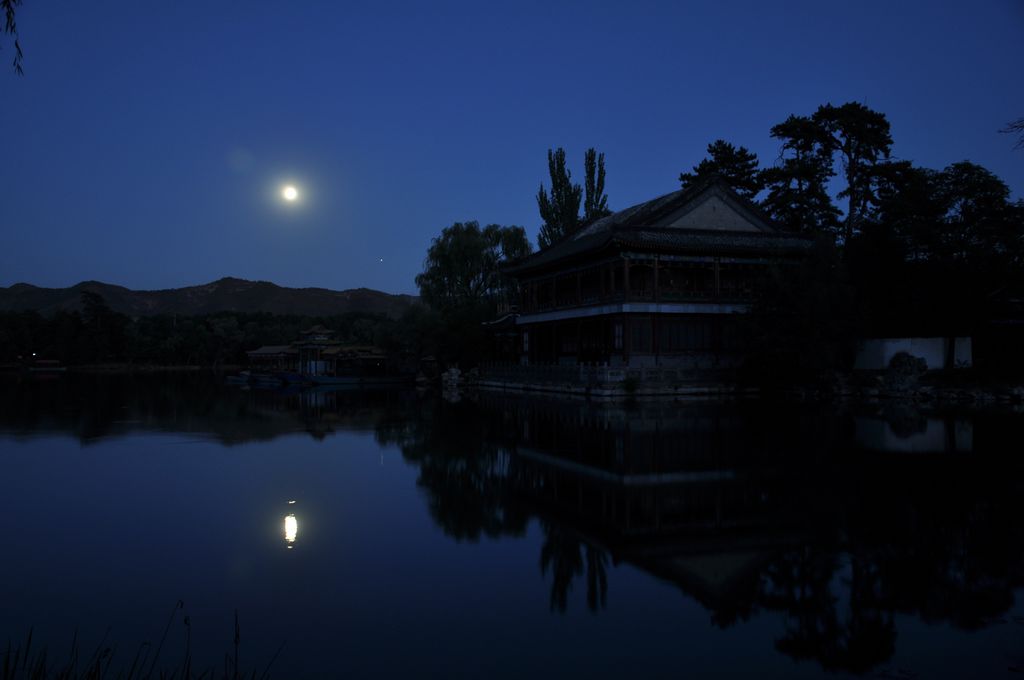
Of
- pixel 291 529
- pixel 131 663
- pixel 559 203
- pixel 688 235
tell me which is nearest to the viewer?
pixel 131 663

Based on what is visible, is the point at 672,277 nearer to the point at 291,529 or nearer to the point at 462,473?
the point at 462,473

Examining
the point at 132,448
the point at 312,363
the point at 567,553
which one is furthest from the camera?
the point at 312,363

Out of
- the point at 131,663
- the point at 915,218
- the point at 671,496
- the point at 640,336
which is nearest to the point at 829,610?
the point at 671,496

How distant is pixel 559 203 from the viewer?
56.3 metres

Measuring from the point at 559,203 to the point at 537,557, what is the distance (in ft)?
162

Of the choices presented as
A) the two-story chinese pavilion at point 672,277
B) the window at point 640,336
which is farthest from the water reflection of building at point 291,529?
the window at point 640,336

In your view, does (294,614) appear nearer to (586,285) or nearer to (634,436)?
(634,436)

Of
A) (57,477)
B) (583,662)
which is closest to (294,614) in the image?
(583,662)

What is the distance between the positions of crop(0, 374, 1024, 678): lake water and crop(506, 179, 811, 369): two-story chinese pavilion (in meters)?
19.9

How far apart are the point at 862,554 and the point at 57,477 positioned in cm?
1415

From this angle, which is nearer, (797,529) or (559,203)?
(797,529)

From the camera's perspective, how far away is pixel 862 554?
8.36m

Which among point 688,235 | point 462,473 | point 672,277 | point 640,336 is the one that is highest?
point 688,235

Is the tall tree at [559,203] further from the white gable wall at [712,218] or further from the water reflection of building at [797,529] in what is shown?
the water reflection of building at [797,529]
